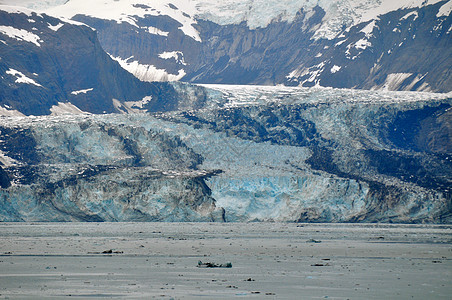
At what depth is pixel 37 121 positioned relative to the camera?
108625 mm

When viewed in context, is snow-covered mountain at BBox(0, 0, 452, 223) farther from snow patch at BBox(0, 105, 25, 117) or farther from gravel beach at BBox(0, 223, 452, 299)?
snow patch at BBox(0, 105, 25, 117)

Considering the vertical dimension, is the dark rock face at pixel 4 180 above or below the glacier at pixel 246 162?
below

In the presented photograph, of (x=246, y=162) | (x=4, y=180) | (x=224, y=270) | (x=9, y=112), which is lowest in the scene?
(x=9, y=112)

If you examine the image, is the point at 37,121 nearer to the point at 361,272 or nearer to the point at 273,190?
the point at 273,190

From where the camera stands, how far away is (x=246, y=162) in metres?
99.4

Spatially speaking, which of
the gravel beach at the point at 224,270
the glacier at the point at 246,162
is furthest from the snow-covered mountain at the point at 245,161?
the gravel beach at the point at 224,270

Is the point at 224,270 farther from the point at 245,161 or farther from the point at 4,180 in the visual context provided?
the point at 245,161

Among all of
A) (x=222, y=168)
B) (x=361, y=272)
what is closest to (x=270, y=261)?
(x=361, y=272)

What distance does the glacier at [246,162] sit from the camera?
84.4m

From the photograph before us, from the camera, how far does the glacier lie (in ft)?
277

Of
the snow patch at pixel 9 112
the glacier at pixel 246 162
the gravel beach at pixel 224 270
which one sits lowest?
the snow patch at pixel 9 112

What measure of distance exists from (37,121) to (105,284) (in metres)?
85.8

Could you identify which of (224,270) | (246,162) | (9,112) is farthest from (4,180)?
(9,112)

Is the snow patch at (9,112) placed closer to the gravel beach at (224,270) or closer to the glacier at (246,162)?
the glacier at (246,162)
